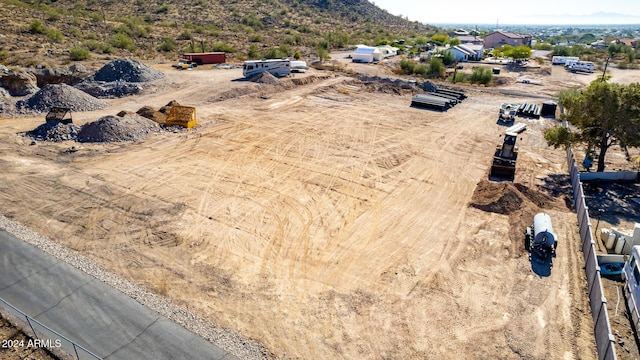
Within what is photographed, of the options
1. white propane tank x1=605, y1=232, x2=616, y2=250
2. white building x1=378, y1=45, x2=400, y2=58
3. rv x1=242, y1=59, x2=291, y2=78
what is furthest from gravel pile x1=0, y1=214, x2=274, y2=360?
white building x1=378, y1=45, x2=400, y2=58

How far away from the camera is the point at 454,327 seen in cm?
1341

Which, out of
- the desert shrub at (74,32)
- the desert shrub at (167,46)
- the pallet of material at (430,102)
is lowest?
the pallet of material at (430,102)

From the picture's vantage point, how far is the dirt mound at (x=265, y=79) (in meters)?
44.6

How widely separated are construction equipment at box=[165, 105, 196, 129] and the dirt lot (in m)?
0.74

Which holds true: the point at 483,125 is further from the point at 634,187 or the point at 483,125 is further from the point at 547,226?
the point at 547,226

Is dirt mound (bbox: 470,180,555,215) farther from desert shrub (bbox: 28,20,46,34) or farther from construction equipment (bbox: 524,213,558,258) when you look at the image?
desert shrub (bbox: 28,20,46,34)

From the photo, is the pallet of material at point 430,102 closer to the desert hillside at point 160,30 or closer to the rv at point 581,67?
the desert hillside at point 160,30

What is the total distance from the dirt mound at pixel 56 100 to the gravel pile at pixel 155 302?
64.8ft

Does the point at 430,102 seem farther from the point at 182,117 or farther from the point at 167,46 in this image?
the point at 167,46

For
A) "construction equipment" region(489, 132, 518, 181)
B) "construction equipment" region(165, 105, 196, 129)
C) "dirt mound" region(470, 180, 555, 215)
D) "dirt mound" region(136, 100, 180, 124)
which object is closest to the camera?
"dirt mound" region(470, 180, 555, 215)

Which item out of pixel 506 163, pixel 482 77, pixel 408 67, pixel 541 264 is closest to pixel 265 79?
pixel 408 67

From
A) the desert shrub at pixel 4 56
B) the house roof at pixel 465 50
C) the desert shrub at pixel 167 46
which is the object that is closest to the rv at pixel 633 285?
the desert shrub at pixel 4 56

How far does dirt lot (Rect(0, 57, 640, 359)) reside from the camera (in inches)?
527

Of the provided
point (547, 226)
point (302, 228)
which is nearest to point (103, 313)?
point (302, 228)
